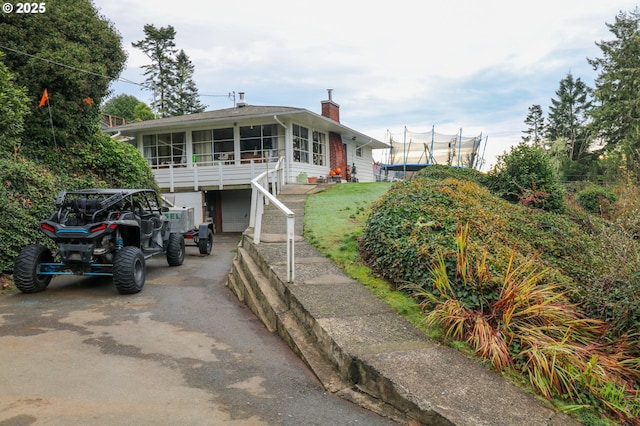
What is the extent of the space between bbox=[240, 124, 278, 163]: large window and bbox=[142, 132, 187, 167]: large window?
10.4ft

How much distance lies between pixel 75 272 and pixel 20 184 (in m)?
2.94

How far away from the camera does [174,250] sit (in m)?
9.65

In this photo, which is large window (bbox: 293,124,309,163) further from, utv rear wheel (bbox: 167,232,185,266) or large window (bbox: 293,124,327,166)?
utv rear wheel (bbox: 167,232,185,266)

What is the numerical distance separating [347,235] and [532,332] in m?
4.66

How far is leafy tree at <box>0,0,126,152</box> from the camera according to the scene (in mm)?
10977

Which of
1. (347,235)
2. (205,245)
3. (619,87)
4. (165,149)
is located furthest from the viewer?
(619,87)

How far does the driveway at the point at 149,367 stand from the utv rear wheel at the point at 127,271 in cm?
19

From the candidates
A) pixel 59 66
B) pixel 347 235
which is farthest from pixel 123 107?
pixel 347 235

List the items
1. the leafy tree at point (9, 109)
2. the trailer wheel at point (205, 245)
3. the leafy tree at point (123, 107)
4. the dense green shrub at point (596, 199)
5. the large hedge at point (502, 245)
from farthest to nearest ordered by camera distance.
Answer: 1. the leafy tree at point (123, 107)
2. the dense green shrub at point (596, 199)
3. the trailer wheel at point (205, 245)
4. the leafy tree at point (9, 109)
5. the large hedge at point (502, 245)

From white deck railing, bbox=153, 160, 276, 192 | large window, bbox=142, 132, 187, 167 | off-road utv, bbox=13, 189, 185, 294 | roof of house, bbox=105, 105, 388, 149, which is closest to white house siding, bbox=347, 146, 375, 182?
roof of house, bbox=105, 105, 388, 149

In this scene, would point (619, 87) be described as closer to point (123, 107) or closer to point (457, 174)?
point (457, 174)

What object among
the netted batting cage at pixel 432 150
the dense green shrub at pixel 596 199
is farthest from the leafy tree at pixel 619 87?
the dense green shrub at pixel 596 199

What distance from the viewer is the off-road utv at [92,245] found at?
6.76m

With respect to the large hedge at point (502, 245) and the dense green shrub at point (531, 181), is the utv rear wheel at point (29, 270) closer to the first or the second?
the large hedge at point (502, 245)
